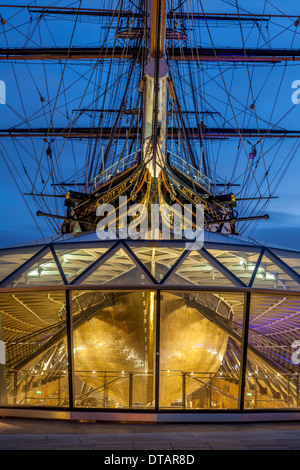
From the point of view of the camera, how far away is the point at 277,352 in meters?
18.6

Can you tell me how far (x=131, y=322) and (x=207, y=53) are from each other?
23.4 metres

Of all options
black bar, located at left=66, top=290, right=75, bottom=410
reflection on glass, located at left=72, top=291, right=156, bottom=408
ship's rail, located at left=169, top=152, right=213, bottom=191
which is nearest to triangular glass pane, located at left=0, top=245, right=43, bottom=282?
reflection on glass, located at left=72, top=291, right=156, bottom=408

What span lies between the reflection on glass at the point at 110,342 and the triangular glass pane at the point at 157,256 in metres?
1.11

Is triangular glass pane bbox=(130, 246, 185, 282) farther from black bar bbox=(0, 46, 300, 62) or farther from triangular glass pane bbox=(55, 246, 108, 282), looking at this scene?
black bar bbox=(0, 46, 300, 62)

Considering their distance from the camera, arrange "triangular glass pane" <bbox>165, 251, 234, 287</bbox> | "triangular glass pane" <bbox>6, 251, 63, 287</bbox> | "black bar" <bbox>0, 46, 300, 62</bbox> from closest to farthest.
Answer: "triangular glass pane" <bbox>6, 251, 63, 287</bbox> < "triangular glass pane" <bbox>165, 251, 234, 287</bbox> < "black bar" <bbox>0, 46, 300, 62</bbox>

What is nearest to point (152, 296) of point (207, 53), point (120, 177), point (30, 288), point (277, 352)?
point (30, 288)

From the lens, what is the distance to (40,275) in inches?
481

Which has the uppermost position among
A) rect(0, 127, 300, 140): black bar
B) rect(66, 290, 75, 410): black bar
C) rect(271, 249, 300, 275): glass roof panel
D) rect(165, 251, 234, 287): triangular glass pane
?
rect(0, 127, 300, 140): black bar

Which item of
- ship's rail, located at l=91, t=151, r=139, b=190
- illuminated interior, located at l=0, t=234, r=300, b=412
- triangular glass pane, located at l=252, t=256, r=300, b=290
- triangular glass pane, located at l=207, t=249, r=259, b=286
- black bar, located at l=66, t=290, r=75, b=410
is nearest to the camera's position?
black bar, located at l=66, t=290, r=75, b=410

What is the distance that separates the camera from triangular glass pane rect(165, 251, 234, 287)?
12.5 meters

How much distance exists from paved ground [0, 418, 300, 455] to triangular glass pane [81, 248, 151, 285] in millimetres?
2967

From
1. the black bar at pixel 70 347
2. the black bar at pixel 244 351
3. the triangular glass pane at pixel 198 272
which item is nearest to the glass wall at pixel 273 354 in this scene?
the black bar at pixel 244 351

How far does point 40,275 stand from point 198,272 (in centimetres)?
400

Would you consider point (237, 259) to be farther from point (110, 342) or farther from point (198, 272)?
point (110, 342)
